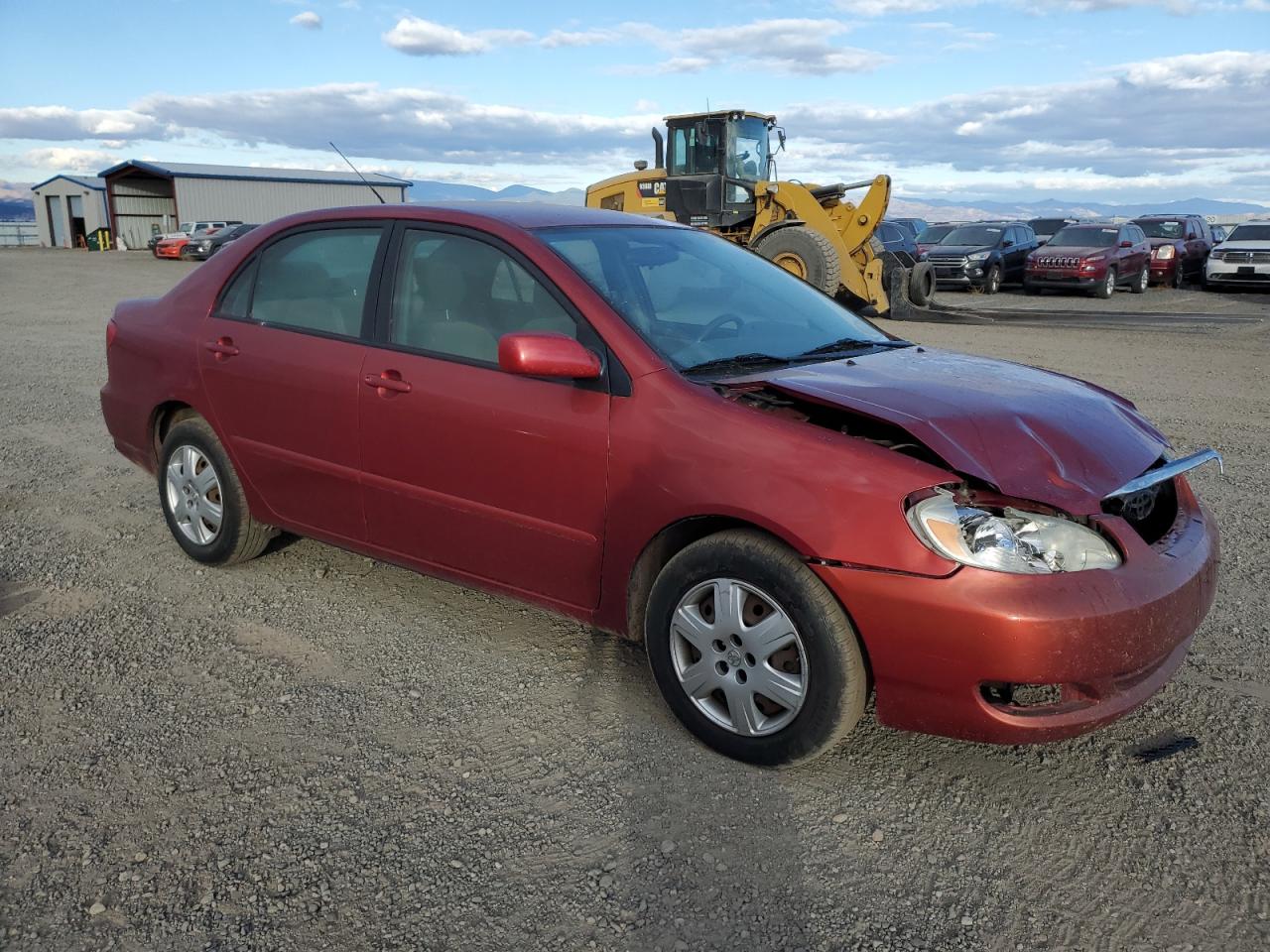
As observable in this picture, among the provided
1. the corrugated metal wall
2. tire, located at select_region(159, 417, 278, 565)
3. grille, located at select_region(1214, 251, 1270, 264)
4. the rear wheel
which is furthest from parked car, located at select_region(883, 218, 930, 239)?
the corrugated metal wall

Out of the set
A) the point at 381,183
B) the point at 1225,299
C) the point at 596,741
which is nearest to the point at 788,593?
the point at 596,741

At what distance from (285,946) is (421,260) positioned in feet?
7.97

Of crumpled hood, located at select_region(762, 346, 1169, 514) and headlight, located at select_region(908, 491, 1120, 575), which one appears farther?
crumpled hood, located at select_region(762, 346, 1169, 514)

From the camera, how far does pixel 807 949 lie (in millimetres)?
2410

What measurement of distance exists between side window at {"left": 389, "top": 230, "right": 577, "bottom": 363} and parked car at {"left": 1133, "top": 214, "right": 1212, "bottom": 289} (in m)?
25.2

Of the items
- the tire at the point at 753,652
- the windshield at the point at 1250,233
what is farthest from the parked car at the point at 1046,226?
the tire at the point at 753,652

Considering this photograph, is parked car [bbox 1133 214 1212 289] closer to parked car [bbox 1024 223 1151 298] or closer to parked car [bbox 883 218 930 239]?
parked car [bbox 1024 223 1151 298]

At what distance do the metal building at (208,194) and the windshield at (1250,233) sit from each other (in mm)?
36587

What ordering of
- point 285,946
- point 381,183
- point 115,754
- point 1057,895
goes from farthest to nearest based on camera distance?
point 381,183, point 115,754, point 1057,895, point 285,946

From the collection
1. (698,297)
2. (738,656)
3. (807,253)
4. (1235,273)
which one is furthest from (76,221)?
(738,656)

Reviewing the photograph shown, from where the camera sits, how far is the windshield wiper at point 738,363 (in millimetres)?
3449

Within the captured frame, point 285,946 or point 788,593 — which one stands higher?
point 788,593

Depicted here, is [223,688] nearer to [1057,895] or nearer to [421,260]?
[421,260]

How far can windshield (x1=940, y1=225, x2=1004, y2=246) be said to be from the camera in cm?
2384
